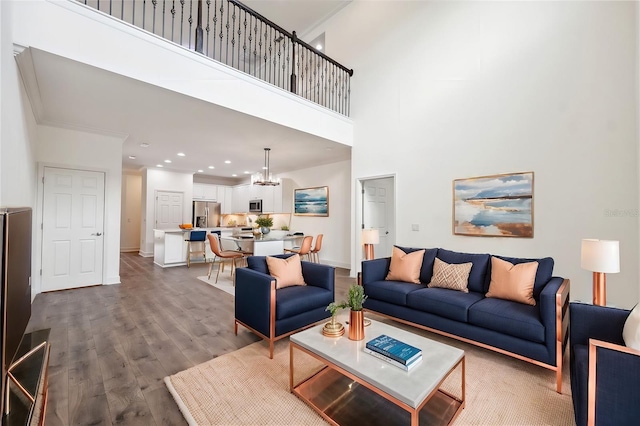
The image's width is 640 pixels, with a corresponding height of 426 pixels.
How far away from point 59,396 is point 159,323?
1.32m

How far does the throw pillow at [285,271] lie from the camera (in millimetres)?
3117

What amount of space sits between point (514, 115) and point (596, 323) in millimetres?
3008

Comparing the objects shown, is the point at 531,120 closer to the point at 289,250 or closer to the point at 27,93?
the point at 289,250

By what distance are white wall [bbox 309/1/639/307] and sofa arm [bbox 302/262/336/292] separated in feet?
7.29

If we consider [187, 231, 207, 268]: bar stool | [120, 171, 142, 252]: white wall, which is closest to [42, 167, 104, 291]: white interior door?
[187, 231, 207, 268]: bar stool

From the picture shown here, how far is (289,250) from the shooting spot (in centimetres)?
662

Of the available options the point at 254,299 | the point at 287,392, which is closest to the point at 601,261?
the point at 287,392

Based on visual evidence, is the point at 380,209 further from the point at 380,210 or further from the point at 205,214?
the point at 205,214

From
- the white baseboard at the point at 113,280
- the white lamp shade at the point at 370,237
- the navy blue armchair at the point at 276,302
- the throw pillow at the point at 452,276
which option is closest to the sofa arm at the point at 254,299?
the navy blue armchair at the point at 276,302

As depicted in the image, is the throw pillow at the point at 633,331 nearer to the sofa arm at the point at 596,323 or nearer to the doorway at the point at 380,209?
the sofa arm at the point at 596,323

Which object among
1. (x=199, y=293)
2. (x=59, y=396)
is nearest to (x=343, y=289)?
(x=199, y=293)

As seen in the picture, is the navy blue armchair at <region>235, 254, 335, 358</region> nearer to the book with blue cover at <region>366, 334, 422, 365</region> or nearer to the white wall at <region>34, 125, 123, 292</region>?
the book with blue cover at <region>366, 334, 422, 365</region>

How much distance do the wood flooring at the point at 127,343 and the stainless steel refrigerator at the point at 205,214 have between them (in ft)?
15.1

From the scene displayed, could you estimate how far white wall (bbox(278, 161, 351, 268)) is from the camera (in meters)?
6.86
